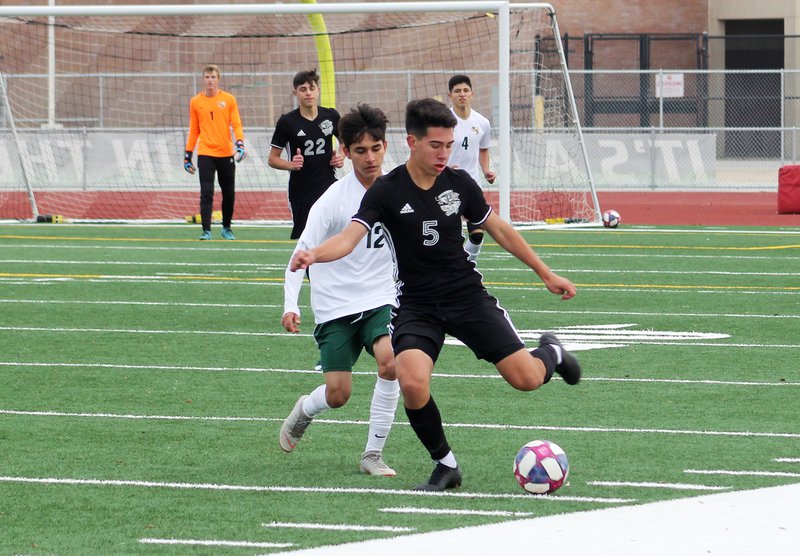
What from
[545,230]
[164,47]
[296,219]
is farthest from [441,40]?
[296,219]

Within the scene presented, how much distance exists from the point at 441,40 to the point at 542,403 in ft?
61.6

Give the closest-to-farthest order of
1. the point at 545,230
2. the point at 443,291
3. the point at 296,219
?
the point at 443,291 → the point at 296,219 → the point at 545,230

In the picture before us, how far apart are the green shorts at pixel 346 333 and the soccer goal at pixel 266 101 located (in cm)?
1235

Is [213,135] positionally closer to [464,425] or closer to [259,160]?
[259,160]

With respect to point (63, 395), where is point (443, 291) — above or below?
above

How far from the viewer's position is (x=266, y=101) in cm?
2997

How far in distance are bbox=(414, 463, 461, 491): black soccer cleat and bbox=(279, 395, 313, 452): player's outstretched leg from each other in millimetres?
948

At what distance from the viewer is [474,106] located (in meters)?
28.5

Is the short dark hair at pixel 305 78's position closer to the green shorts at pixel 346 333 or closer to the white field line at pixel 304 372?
the white field line at pixel 304 372

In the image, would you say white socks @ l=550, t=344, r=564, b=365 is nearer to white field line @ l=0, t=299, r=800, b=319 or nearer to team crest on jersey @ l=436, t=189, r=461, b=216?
team crest on jersey @ l=436, t=189, r=461, b=216

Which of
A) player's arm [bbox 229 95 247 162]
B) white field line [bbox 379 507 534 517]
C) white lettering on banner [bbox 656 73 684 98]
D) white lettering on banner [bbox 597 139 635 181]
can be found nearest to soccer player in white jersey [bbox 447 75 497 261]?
player's arm [bbox 229 95 247 162]

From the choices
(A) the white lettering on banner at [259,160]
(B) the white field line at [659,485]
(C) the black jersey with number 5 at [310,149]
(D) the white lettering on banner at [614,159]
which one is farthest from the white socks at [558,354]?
(D) the white lettering on banner at [614,159]

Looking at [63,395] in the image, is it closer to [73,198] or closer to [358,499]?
[358,499]

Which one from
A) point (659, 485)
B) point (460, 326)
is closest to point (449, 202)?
point (460, 326)
